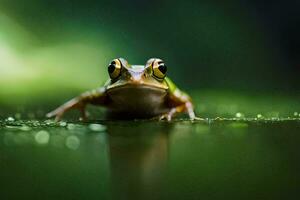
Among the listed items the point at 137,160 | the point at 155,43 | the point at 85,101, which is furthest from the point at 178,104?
the point at 155,43

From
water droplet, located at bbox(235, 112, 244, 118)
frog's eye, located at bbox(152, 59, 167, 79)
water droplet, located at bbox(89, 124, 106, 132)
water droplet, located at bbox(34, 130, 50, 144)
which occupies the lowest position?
water droplet, located at bbox(34, 130, 50, 144)

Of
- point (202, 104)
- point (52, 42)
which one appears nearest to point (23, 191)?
point (202, 104)

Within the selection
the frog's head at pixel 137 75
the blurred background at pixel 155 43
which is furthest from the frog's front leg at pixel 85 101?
the blurred background at pixel 155 43

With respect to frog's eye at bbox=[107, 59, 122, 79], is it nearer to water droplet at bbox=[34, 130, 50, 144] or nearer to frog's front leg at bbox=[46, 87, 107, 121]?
frog's front leg at bbox=[46, 87, 107, 121]

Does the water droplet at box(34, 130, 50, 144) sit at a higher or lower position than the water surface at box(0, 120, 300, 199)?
higher

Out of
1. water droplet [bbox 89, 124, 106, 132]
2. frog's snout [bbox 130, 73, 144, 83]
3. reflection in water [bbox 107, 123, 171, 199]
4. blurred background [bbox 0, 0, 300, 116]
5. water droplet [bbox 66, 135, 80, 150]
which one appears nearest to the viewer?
reflection in water [bbox 107, 123, 171, 199]

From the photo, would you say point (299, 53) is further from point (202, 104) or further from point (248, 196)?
point (248, 196)

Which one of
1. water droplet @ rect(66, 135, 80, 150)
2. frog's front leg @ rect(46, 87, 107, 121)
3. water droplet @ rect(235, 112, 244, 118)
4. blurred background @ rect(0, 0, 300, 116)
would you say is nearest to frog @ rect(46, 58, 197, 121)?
frog's front leg @ rect(46, 87, 107, 121)

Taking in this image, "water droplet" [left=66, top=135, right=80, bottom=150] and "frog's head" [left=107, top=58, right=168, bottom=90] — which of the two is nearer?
"water droplet" [left=66, top=135, right=80, bottom=150]

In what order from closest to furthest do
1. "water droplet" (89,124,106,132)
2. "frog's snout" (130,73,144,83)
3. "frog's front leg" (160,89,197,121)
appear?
"water droplet" (89,124,106,132) < "frog's snout" (130,73,144,83) < "frog's front leg" (160,89,197,121)
